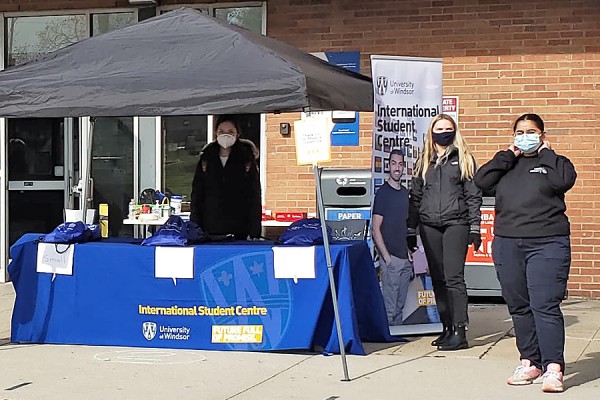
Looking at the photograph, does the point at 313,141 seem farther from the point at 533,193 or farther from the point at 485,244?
the point at 485,244

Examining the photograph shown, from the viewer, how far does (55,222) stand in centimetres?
1258

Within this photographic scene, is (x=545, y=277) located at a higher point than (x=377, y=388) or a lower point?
higher

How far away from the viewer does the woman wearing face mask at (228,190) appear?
891 cm

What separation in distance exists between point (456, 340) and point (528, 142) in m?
2.10

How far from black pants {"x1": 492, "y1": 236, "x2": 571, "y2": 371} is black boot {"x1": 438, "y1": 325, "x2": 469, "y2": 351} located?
1289 mm

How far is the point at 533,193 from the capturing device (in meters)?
6.69

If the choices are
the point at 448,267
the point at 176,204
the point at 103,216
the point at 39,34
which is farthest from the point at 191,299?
the point at 39,34

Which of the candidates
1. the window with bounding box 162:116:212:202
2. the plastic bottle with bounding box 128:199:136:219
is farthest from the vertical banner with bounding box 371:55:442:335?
the plastic bottle with bounding box 128:199:136:219

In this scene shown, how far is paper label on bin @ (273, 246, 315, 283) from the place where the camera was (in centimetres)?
775

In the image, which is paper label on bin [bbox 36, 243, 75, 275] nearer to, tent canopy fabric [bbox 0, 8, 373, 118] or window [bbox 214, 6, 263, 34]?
tent canopy fabric [bbox 0, 8, 373, 118]

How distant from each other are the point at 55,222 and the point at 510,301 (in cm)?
726

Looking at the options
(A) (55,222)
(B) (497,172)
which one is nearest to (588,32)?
(B) (497,172)

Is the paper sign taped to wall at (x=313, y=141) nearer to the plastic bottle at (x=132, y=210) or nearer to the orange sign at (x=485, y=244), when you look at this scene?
the orange sign at (x=485, y=244)

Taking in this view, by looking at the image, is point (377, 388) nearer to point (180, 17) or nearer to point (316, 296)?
point (316, 296)
